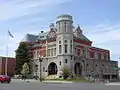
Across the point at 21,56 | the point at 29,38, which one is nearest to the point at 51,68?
the point at 21,56

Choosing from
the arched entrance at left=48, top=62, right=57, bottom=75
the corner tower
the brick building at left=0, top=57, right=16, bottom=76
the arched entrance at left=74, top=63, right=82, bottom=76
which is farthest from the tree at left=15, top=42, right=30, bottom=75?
the arched entrance at left=74, top=63, right=82, bottom=76

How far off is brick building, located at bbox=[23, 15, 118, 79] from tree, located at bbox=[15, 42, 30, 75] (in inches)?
155

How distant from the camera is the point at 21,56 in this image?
9912 cm

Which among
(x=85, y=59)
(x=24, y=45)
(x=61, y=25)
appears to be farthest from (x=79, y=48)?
(x=24, y=45)

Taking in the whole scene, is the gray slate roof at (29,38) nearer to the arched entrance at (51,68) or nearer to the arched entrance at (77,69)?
the arched entrance at (51,68)

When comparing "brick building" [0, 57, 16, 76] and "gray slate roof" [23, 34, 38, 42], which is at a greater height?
"gray slate roof" [23, 34, 38, 42]

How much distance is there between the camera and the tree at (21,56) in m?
98.6

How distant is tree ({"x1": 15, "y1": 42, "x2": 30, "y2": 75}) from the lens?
323ft

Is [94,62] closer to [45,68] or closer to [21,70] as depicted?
[45,68]

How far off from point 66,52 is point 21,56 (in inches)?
706

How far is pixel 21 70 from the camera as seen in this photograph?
96.7 m

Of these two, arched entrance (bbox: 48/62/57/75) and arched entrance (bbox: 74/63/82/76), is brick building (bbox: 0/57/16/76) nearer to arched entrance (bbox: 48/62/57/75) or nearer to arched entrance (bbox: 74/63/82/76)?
arched entrance (bbox: 48/62/57/75)

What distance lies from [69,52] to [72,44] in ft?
9.98

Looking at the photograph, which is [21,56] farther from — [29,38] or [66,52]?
[66,52]
